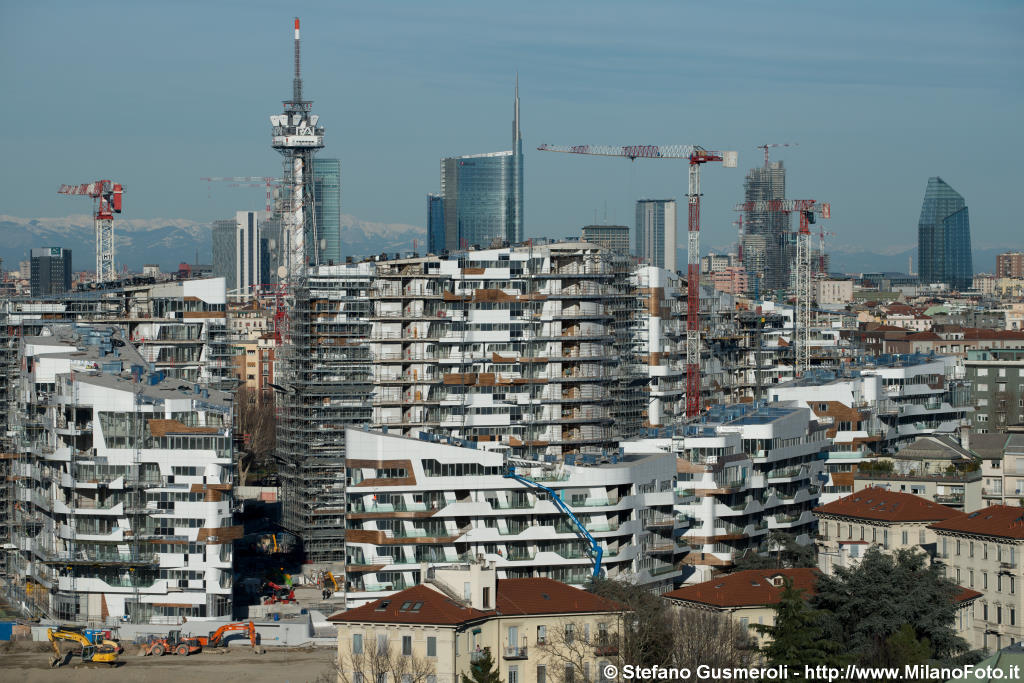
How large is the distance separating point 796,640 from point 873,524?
24.8 meters

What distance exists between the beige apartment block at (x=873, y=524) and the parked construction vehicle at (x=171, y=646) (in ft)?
93.2

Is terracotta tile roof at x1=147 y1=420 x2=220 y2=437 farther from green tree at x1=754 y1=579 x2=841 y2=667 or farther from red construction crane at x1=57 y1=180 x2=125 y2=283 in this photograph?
red construction crane at x1=57 y1=180 x2=125 y2=283

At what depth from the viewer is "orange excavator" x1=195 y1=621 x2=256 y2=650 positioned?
8619 centimetres

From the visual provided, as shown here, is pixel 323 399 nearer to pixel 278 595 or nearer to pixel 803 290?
pixel 278 595

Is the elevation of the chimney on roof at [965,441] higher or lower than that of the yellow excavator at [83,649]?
higher

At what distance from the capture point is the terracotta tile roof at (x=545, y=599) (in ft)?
233

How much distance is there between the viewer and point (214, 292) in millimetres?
124688

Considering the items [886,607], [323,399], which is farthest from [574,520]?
[323,399]

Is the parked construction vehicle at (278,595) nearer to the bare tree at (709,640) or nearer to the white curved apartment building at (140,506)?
the white curved apartment building at (140,506)

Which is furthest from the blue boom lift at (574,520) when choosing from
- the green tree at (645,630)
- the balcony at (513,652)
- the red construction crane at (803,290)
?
the red construction crane at (803,290)

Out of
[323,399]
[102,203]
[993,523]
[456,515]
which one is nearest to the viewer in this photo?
[993,523]

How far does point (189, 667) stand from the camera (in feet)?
271

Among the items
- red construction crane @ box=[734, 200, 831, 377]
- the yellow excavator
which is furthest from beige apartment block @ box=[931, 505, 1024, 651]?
red construction crane @ box=[734, 200, 831, 377]

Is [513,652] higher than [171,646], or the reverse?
[513,652]
